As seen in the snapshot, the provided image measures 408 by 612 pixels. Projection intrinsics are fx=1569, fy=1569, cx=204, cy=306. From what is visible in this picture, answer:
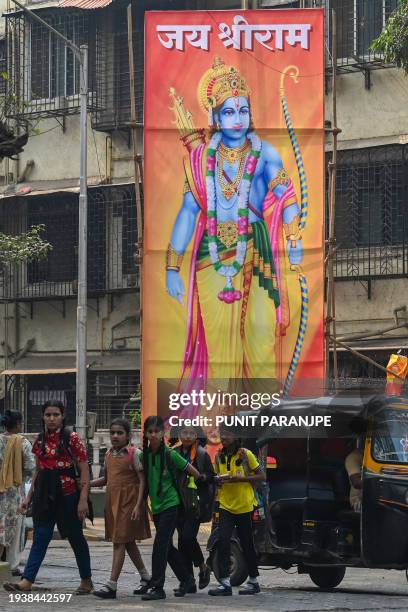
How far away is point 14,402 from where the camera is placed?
35469mm

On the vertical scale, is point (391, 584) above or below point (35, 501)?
below

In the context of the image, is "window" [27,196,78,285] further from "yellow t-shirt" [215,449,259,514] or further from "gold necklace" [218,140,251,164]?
"yellow t-shirt" [215,449,259,514]

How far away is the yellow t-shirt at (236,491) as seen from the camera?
14086 millimetres

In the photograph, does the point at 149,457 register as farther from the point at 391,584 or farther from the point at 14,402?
the point at 14,402

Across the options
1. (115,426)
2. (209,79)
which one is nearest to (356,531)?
(115,426)

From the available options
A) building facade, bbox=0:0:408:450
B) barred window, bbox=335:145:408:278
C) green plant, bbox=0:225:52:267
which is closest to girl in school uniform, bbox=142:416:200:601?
building facade, bbox=0:0:408:450

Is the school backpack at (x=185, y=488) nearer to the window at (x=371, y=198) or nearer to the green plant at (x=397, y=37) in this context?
the green plant at (x=397, y=37)

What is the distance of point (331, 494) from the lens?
14.9 meters

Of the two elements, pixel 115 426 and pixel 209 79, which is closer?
pixel 115 426

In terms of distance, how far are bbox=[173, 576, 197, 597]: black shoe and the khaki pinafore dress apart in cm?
57

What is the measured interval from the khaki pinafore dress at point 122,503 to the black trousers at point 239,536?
826 mm

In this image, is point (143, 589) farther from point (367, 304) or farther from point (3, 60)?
point (3, 60)

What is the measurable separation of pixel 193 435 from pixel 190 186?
1201 centimetres

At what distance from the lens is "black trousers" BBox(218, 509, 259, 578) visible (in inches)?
548
